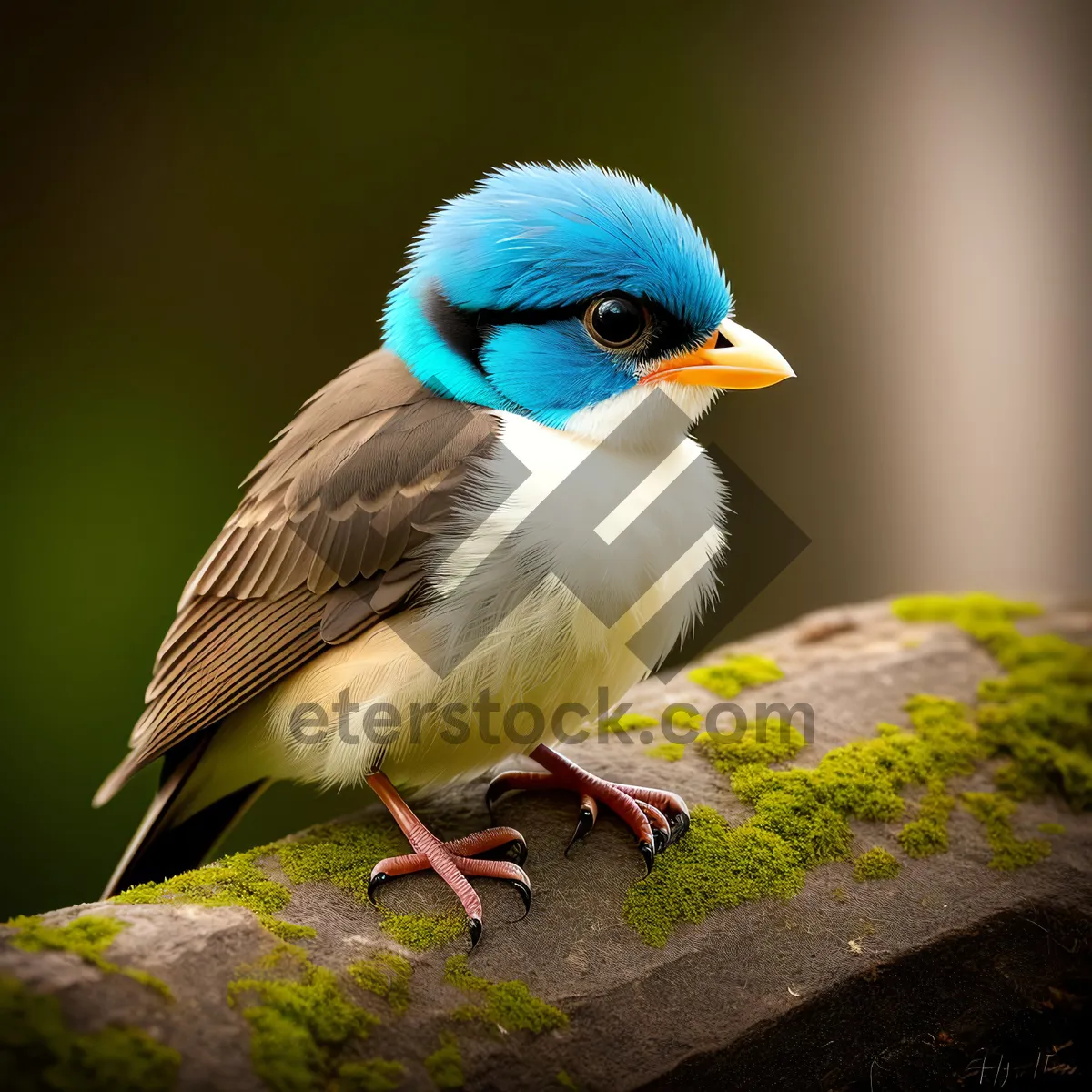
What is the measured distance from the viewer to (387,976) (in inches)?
90.4

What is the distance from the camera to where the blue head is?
2.73 m

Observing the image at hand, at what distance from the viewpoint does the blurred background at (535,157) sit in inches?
191

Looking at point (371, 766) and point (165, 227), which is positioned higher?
point (165, 227)

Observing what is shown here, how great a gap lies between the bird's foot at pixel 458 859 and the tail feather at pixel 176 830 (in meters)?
0.62

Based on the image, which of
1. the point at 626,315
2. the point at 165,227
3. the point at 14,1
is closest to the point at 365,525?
Answer: the point at 626,315

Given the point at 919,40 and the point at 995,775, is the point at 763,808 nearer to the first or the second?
the point at 995,775

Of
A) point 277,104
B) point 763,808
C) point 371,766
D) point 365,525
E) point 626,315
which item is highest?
point 277,104

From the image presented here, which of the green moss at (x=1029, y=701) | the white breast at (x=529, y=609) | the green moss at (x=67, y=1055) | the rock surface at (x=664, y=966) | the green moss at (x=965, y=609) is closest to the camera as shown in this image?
the green moss at (x=67, y=1055)

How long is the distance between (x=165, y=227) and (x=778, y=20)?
3.55m

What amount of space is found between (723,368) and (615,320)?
298 mm

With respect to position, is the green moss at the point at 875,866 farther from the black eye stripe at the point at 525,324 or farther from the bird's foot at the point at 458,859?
the black eye stripe at the point at 525,324

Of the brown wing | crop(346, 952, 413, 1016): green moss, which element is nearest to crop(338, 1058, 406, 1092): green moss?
crop(346, 952, 413, 1016): green moss

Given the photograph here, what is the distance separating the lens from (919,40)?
6.21m

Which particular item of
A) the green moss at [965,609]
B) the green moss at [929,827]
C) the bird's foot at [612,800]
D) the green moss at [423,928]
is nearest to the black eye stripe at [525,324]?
the bird's foot at [612,800]
